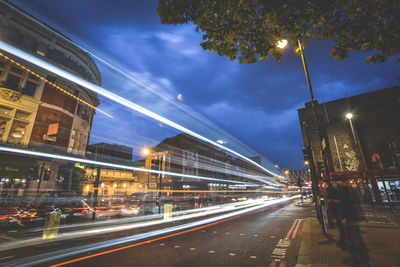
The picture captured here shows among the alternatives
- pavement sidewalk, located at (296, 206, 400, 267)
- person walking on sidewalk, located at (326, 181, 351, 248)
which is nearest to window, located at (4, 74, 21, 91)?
pavement sidewalk, located at (296, 206, 400, 267)

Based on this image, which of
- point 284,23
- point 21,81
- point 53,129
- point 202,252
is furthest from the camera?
point 53,129

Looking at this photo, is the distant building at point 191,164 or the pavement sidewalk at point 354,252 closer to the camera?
the pavement sidewalk at point 354,252

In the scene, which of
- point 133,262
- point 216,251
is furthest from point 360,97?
point 133,262

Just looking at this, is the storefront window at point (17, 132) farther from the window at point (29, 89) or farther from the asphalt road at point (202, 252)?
the asphalt road at point (202, 252)

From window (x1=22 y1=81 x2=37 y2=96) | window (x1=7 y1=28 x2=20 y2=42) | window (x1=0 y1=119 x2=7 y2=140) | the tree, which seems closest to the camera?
the tree

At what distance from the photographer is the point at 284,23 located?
4262 millimetres

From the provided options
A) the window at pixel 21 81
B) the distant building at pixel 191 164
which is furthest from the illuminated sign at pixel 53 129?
the distant building at pixel 191 164

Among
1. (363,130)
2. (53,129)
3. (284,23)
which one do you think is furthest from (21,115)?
(363,130)

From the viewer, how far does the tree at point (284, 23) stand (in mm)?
3932

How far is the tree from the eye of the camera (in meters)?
3.93

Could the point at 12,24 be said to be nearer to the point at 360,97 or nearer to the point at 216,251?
the point at 216,251

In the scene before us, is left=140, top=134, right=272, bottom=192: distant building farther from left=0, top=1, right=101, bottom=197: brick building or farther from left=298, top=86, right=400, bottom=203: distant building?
left=0, top=1, right=101, bottom=197: brick building

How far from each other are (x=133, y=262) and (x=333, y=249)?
5703mm

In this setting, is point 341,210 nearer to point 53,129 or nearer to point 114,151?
point 53,129
